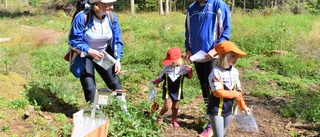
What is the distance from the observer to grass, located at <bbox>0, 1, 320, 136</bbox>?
379 centimetres

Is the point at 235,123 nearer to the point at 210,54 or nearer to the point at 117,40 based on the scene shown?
the point at 210,54

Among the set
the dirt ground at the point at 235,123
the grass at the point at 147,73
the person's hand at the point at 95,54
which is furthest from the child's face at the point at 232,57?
the person's hand at the point at 95,54

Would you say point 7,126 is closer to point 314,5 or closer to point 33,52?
point 33,52

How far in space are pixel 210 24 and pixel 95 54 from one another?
54.5 inches

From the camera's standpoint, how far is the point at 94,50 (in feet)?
11.8

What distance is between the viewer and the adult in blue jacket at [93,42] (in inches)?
139

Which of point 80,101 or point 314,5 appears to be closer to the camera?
point 80,101

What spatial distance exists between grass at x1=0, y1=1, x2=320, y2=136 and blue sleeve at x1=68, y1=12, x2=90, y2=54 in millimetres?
716

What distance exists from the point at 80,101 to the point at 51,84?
0.56m

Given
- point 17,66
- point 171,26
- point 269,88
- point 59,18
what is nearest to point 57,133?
point 17,66

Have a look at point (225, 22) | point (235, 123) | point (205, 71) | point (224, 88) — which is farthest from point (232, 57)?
point (235, 123)

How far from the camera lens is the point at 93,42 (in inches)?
145

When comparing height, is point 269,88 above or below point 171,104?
below

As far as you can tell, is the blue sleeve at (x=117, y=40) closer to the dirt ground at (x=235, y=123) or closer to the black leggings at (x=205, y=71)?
the black leggings at (x=205, y=71)
